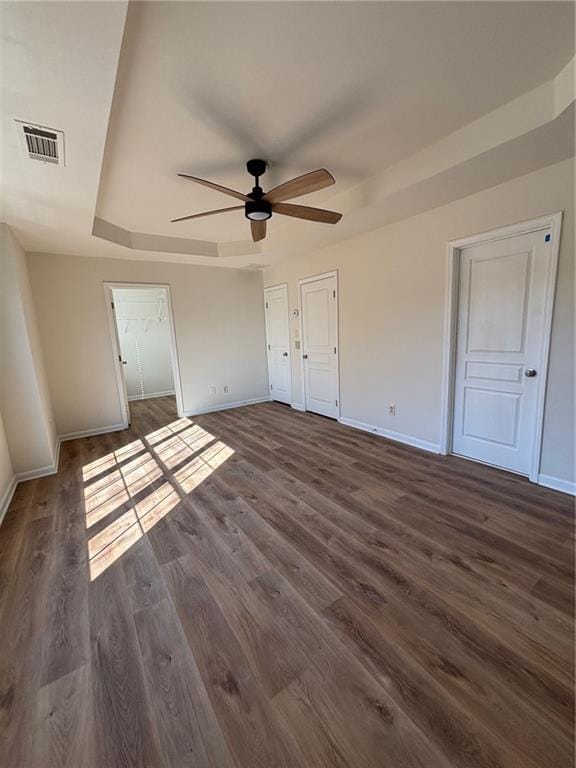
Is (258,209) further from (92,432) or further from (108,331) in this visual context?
(92,432)

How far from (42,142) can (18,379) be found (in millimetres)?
2268

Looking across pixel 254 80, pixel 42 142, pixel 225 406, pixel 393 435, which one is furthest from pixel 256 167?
pixel 225 406

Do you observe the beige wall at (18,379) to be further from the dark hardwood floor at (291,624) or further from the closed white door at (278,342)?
the closed white door at (278,342)

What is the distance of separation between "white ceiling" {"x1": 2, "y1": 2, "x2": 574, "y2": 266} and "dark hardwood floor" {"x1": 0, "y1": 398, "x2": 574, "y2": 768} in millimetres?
2535

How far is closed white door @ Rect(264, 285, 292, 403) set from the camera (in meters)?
5.43

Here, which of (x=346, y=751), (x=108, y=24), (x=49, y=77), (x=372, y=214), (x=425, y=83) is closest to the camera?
(x=346, y=751)

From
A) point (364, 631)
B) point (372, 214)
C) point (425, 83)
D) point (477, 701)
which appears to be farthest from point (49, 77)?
point (477, 701)

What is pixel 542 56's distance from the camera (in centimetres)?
168

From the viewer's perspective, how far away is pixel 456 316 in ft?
10.1

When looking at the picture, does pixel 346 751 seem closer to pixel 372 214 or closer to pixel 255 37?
pixel 255 37

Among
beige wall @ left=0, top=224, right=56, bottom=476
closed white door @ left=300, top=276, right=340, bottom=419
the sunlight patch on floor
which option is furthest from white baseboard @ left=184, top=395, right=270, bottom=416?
beige wall @ left=0, top=224, right=56, bottom=476

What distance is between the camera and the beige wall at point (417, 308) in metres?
2.41

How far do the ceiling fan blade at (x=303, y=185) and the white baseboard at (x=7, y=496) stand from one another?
131 inches

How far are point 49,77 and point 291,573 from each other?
273 cm
